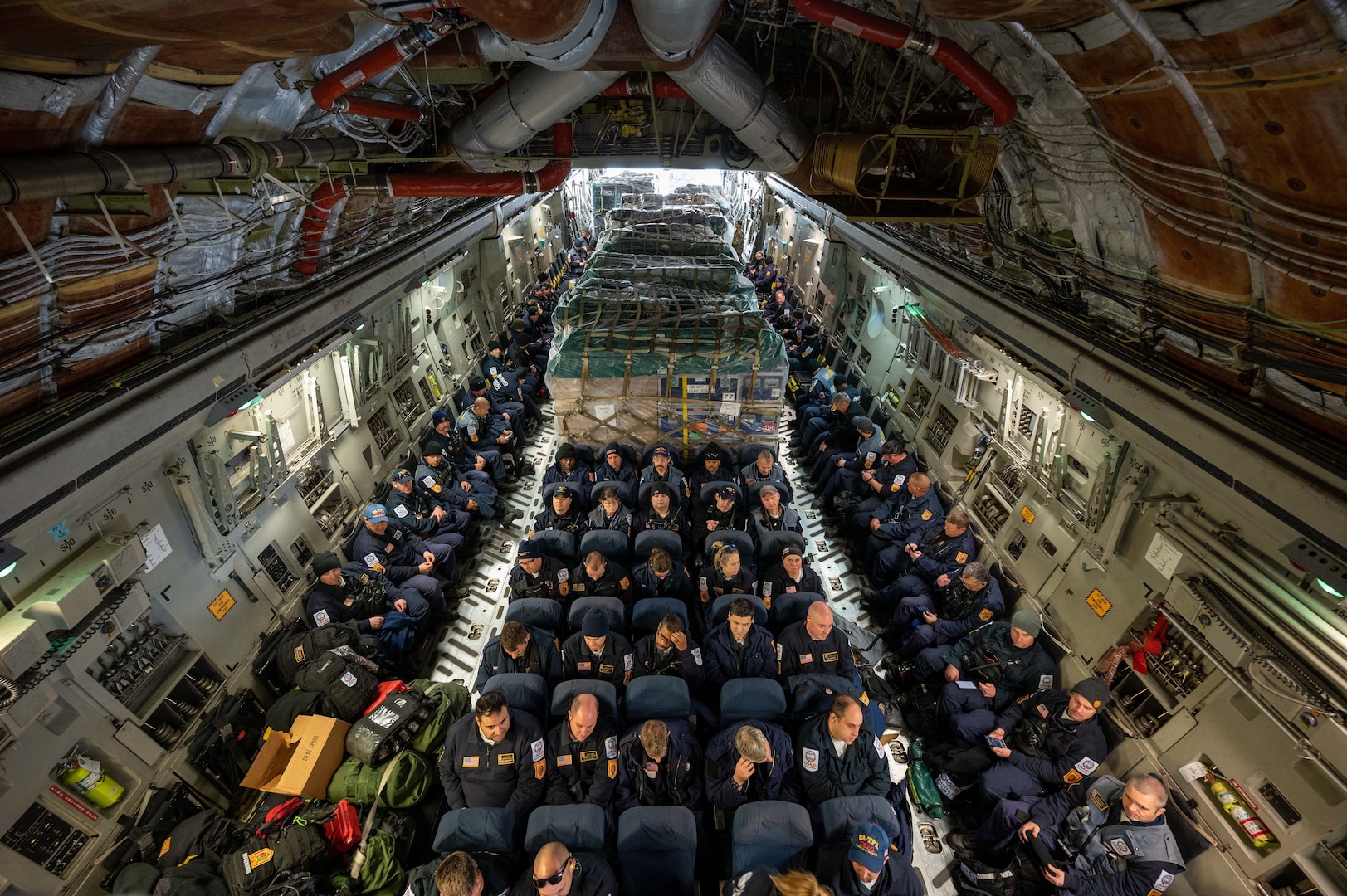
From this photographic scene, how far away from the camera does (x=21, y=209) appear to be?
256cm

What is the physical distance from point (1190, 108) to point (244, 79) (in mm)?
4616

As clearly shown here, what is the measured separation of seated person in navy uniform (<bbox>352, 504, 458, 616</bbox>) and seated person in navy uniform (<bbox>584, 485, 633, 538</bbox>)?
1.73 m

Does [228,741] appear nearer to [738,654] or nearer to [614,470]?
[738,654]

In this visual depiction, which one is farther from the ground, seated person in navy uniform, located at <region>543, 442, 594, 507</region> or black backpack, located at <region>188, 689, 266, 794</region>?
seated person in navy uniform, located at <region>543, 442, 594, 507</region>

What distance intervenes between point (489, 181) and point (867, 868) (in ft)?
22.5

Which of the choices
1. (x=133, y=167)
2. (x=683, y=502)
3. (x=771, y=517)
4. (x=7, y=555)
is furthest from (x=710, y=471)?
(x=7, y=555)

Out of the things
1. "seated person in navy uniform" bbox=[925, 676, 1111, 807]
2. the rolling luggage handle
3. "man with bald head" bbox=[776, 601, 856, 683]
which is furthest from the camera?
"man with bald head" bbox=[776, 601, 856, 683]

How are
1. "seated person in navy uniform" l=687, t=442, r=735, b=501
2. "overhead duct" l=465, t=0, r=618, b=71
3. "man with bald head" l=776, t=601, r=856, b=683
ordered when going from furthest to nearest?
1. "seated person in navy uniform" l=687, t=442, r=735, b=501
2. "man with bald head" l=776, t=601, r=856, b=683
3. "overhead duct" l=465, t=0, r=618, b=71

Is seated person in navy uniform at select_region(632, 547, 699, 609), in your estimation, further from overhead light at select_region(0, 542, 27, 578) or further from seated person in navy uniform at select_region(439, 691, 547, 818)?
overhead light at select_region(0, 542, 27, 578)

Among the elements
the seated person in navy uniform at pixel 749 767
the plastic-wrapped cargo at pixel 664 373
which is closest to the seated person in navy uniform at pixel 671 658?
the seated person in navy uniform at pixel 749 767

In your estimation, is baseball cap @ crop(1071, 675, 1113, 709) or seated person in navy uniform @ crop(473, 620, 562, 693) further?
seated person in navy uniform @ crop(473, 620, 562, 693)

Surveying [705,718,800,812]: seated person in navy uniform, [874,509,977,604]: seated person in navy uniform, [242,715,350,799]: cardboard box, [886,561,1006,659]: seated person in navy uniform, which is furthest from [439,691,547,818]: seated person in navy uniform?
[874,509,977,604]: seated person in navy uniform

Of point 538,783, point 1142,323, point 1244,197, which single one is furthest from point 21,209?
point 1142,323

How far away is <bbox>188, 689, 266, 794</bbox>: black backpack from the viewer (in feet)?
13.8
